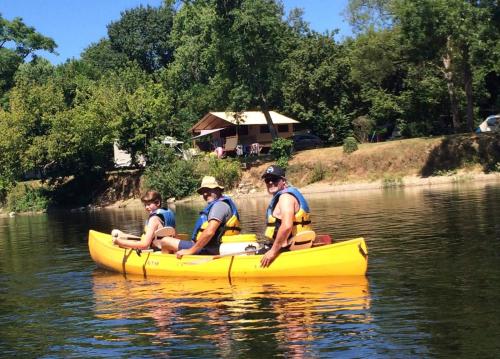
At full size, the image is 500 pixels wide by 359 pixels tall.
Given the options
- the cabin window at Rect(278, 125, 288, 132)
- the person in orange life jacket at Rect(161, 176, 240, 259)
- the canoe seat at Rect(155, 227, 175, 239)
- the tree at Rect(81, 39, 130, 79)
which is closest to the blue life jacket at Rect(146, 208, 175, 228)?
the canoe seat at Rect(155, 227, 175, 239)

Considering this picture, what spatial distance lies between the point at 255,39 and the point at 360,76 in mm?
8453

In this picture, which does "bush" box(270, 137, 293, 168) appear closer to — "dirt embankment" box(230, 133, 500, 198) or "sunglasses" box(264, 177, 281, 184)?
"dirt embankment" box(230, 133, 500, 198)

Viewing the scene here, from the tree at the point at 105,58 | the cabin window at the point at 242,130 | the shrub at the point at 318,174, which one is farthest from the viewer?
the tree at the point at 105,58

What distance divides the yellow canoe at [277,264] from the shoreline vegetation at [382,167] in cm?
2820

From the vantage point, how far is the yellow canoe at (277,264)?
36.8ft

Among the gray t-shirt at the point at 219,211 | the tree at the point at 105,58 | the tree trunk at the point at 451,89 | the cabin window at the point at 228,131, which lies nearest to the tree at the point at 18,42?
the tree at the point at 105,58

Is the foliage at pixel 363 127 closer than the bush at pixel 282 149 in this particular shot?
No

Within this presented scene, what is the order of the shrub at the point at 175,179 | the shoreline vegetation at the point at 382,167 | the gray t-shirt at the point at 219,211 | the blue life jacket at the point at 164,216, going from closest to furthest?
1. the gray t-shirt at the point at 219,211
2. the blue life jacket at the point at 164,216
3. the shoreline vegetation at the point at 382,167
4. the shrub at the point at 175,179

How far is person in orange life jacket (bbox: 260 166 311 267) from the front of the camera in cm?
1091

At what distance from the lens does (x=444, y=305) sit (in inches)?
364

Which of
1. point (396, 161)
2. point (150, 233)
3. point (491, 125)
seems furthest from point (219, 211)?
point (491, 125)

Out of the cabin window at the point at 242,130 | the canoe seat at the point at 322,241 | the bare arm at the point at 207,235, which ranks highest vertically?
the cabin window at the point at 242,130

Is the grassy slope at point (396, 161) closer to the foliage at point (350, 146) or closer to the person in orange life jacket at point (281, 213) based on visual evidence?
the foliage at point (350, 146)

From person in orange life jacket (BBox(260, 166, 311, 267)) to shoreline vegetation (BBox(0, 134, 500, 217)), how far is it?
93.9 ft
